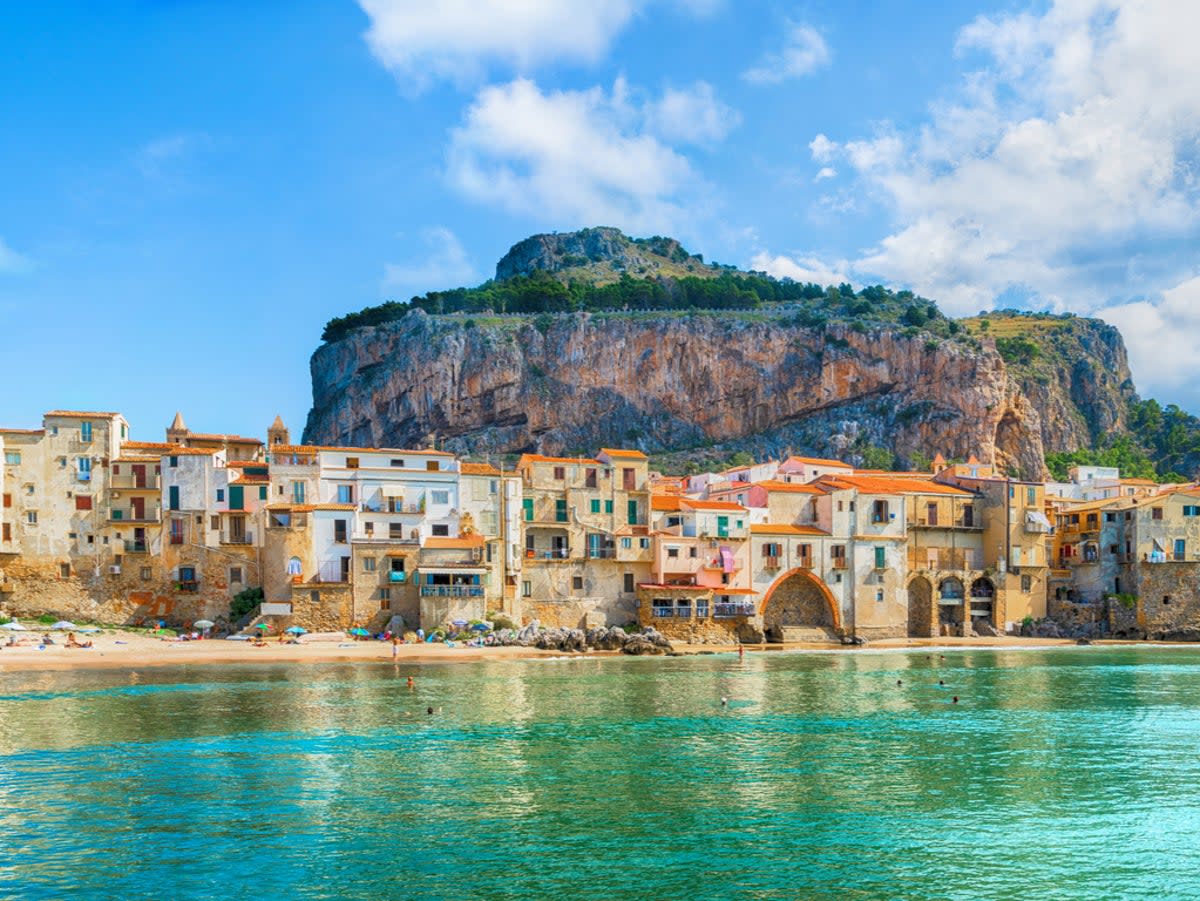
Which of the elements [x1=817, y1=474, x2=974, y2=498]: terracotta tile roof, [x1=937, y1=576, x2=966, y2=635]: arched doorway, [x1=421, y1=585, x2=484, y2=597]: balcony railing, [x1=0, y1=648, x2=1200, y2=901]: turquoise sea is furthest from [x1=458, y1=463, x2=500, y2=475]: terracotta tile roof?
[x1=937, y1=576, x2=966, y2=635]: arched doorway

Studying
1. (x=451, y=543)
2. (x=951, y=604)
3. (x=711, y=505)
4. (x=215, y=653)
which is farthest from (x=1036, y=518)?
(x=215, y=653)

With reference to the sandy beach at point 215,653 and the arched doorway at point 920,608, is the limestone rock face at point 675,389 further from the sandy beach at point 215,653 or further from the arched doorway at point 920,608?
the sandy beach at point 215,653

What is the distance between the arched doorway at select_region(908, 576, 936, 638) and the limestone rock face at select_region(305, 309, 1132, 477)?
75.3 metres

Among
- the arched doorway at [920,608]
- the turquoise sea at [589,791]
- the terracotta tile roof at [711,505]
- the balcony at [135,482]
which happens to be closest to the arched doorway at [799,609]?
the terracotta tile roof at [711,505]

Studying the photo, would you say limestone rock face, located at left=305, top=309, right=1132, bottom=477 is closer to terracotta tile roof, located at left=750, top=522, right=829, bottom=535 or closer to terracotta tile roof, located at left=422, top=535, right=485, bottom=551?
terracotta tile roof, located at left=750, top=522, right=829, bottom=535

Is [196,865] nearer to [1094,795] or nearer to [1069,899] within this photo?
[1069,899]

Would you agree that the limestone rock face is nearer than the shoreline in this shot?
No

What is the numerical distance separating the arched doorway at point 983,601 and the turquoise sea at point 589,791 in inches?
1288

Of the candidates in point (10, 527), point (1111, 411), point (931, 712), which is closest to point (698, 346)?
point (1111, 411)

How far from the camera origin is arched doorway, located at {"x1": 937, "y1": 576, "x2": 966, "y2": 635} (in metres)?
83.8

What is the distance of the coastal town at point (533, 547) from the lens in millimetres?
69250

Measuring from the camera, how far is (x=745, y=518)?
7731 centimetres

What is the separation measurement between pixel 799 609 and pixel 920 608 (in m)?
10.2

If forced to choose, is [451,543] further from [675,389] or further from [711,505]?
[675,389]
